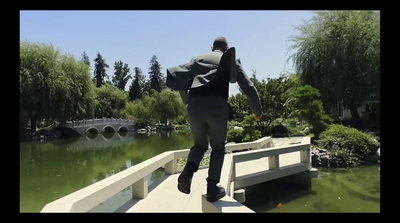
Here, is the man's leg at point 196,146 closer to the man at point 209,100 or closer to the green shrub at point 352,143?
the man at point 209,100

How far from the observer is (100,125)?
31078 mm

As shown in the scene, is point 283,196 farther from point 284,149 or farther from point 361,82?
point 361,82

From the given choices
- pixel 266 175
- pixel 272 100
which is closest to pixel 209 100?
pixel 266 175

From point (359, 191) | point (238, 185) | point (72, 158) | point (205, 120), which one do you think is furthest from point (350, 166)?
point (72, 158)

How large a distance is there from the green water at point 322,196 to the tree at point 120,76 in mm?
45720

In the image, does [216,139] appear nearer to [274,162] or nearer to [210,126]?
[210,126]

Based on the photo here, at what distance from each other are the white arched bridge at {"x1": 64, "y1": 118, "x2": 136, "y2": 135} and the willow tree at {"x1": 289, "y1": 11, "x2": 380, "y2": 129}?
19.8m

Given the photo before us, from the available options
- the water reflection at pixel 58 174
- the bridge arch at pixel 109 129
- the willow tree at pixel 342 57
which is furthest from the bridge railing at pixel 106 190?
the bridge arch at pixel 109 129

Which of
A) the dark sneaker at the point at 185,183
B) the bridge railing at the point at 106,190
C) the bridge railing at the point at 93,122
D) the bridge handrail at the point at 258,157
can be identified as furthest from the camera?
the bridge railing at the point at 93,122

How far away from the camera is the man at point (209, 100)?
8.07 feet

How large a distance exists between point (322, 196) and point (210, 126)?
4.72m

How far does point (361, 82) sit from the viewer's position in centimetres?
1661

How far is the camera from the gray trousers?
8.07 ft

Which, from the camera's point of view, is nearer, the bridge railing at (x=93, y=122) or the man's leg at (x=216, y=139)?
the man's leg at (x=216, y=139)
